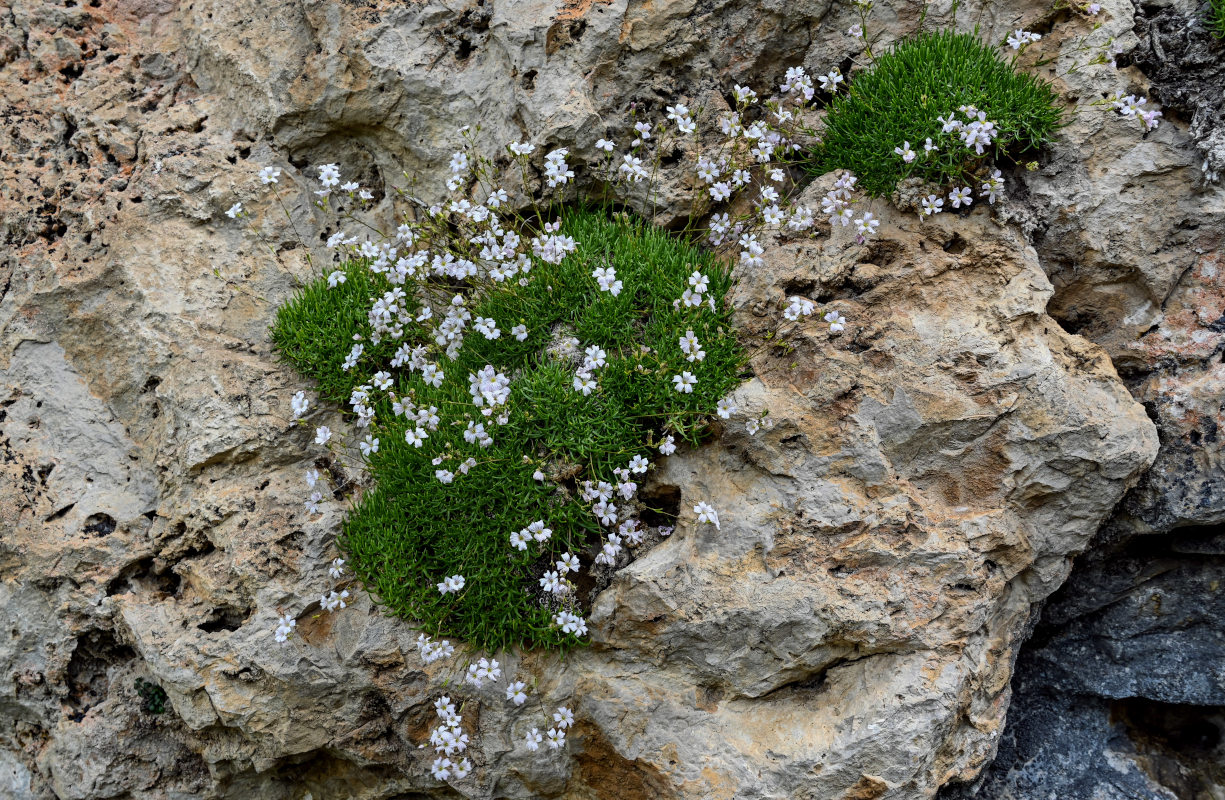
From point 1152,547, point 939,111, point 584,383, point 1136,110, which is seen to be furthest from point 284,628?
point 1136,110

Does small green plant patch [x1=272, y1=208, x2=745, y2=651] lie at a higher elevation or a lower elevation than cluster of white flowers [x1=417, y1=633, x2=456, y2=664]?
higher

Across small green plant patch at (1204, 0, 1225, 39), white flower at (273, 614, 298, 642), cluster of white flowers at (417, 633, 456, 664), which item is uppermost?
small green plant patch at (1204, 0, 1225, 39)

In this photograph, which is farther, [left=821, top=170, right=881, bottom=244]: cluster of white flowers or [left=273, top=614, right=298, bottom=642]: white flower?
[left=821, top=170, right=881, bottom=244]: cluster of white flowers

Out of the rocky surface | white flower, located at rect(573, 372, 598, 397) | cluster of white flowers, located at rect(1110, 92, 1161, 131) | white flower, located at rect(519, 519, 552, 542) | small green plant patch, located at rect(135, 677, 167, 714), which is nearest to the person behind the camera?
the rocky surface

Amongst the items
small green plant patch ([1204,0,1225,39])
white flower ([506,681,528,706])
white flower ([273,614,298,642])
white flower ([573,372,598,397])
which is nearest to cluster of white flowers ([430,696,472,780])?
white flower ([506,681,528,706])

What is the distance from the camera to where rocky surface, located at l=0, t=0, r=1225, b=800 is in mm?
4426

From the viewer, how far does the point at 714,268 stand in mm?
5055

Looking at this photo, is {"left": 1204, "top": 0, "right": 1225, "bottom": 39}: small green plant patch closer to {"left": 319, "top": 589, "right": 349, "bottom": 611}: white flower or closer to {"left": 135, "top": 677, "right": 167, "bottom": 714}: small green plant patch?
{"left": 319, "top": 589, "right": 349, "bottom": 611}: white flower

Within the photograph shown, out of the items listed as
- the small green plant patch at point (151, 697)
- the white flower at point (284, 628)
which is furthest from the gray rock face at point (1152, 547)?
the small green plant patch at point (151, 697)

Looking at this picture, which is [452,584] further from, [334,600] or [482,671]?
[334,600]

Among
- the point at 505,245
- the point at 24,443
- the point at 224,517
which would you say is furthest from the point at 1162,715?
the point at 24,443

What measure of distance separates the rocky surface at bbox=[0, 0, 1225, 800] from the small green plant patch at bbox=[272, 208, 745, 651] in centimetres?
23

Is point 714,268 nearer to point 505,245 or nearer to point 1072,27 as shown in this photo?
point 505,245

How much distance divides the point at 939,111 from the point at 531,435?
2.87m
